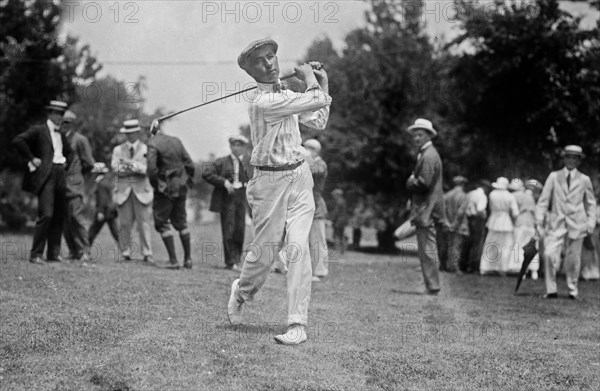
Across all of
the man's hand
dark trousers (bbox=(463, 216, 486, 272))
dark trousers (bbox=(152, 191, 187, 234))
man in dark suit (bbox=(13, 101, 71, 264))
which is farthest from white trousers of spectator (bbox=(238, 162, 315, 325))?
dark trousers (bbox=(463, 216, 486, 272))

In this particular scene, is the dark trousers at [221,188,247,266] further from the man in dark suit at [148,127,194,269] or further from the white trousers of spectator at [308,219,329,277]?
the white trousers of spectator at [308,219,329,277]

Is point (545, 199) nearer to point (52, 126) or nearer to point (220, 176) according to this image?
point (220, 176)

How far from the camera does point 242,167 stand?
14.6 metres

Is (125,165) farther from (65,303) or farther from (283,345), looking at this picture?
(283,345)

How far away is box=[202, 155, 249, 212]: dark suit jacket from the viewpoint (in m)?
14.4

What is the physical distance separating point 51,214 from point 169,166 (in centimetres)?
193

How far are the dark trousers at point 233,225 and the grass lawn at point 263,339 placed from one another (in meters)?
2.13

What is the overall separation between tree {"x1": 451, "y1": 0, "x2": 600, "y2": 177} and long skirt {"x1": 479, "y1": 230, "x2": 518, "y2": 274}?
2847 mm

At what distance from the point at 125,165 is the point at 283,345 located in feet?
27.5

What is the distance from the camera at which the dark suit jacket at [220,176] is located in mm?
14414

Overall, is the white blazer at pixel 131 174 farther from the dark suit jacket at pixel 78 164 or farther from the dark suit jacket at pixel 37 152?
the dark suit jacket at pixel 37 152

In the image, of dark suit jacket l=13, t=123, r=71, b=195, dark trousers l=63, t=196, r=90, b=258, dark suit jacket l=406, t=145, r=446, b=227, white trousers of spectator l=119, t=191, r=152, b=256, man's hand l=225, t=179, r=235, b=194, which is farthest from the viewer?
white trousers of spectator l=119, t=191, r=152, b=256

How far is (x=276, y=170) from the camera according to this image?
762cm

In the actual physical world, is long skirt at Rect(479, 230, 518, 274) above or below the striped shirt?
below
